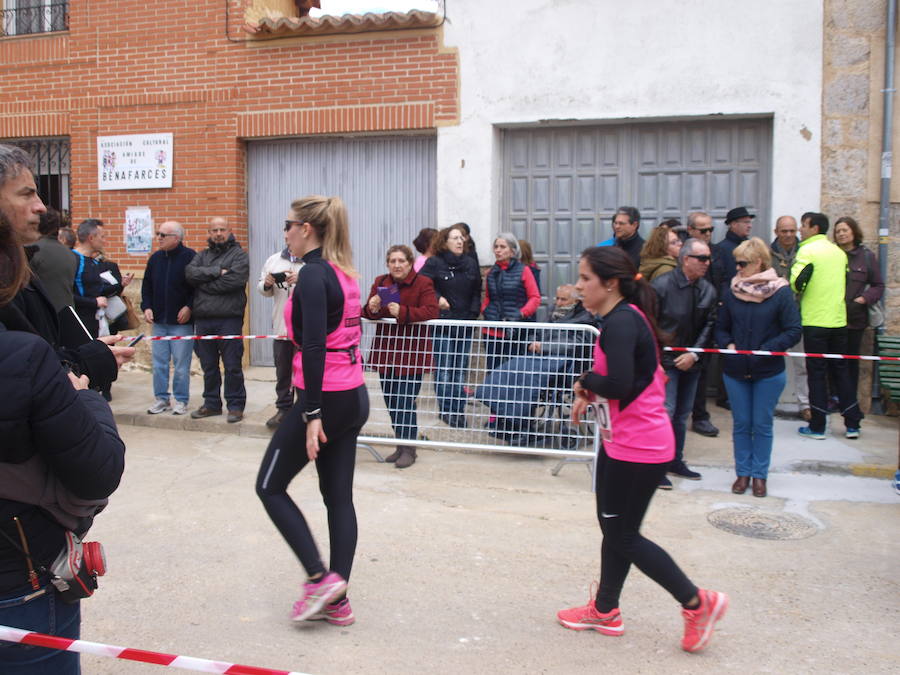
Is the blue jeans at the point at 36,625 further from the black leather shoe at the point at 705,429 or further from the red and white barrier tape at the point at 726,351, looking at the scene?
the black leather shoe at the point at 705,429

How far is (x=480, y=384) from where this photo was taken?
280 inches

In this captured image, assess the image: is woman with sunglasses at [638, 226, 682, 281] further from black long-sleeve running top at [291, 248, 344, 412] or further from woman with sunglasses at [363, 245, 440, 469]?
black long-sleeve running top at [291, 248, 344, 412]

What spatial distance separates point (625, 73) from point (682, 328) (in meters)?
3.49

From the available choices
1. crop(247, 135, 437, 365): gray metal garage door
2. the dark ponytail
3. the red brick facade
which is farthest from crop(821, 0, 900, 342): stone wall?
the dark ponytail

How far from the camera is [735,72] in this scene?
8688 mm

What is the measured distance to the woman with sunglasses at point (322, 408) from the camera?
3.98 m

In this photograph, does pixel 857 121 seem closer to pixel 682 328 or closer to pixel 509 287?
pixel 682 328

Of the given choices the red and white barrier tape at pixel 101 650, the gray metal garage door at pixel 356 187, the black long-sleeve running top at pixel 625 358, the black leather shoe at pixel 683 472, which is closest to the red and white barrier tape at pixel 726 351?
the black leather shoe at pixel 683 472

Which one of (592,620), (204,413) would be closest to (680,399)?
(592,620)

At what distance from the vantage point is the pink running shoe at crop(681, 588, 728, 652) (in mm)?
3867

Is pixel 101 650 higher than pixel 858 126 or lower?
lower

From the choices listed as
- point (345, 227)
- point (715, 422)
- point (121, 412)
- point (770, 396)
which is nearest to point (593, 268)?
point (345, 227)

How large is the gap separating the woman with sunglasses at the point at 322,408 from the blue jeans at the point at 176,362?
194 inches

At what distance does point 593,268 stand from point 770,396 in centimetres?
291
